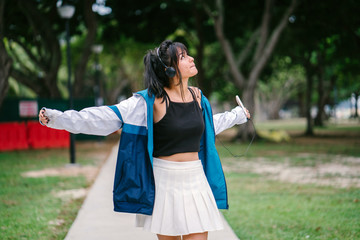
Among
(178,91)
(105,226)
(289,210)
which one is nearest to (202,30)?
(289,210)

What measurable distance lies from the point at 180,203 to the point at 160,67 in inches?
36.7

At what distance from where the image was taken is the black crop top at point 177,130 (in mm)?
2881

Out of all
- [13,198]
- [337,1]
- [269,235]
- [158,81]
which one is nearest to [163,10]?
[337,1]

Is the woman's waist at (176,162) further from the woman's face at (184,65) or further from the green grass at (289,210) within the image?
the green grass at (289,210)

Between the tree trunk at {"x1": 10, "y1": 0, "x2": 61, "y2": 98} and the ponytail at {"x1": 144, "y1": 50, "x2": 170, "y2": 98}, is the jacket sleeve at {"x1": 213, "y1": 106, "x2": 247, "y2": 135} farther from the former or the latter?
the tree trunk at {"x1": 10, "y1": 0, "x2": 61, "y2": 98}

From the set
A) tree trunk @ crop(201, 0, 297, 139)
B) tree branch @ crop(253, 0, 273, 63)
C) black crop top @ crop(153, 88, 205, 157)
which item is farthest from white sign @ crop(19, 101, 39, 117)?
black crop top @ crop(153, 88, 205, 157)

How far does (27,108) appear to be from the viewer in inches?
682

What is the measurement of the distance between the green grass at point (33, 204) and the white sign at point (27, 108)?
5.45 metres

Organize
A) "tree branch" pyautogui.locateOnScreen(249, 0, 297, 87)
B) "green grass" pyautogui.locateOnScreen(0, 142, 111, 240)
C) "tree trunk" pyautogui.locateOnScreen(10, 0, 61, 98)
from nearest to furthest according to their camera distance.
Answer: "green grass" pyautogui.locateOnScreen(0, 142, 111, 240)
"tree trunk" pyautogui.locateOnScreen(10, 0, 61, 98)
"tree branch" pyautogui.locateOnScreen(249, 0, 297, 87)

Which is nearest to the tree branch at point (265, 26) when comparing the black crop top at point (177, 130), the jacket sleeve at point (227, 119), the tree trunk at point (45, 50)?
the tree trunk at point (45, 50)

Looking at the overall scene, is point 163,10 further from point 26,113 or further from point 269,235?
point 269,235

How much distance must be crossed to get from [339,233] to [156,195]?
3.06m

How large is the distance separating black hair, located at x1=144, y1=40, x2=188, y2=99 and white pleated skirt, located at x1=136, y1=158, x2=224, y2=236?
50 centimetres

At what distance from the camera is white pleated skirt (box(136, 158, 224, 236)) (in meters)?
2.86
